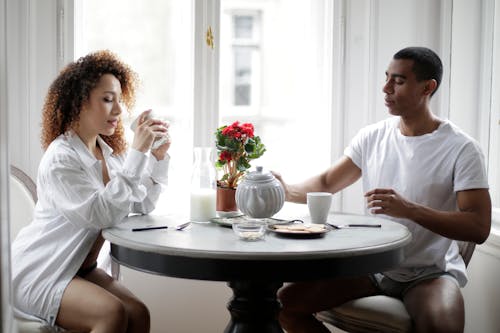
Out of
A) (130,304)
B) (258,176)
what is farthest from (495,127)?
(130,304)

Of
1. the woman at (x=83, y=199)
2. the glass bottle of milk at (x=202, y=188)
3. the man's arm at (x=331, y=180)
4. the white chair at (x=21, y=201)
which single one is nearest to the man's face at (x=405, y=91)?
the man's arm at (x=331, y=180)

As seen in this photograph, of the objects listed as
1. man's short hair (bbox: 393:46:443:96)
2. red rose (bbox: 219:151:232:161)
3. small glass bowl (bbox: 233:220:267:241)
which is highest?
man's short hair (bbox: 393:46:443:96)

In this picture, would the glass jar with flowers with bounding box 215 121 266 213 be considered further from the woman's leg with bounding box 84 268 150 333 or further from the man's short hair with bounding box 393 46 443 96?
the man's short hair with bounding box 393 46 443 96

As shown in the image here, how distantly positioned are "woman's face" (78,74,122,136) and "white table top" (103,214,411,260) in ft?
1.17

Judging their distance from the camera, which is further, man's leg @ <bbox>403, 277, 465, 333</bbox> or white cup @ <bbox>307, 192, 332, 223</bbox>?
white cup @ <bbox>307, 192, 332, 223</bbox>

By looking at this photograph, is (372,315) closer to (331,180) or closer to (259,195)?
(259,195)

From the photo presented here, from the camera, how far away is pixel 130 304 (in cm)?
199

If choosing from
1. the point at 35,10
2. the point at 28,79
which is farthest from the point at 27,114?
the point at 35,10

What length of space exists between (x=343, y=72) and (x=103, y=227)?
154 centimetres

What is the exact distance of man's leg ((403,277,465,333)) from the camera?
185 centimetres

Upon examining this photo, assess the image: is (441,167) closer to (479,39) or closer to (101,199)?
(479,39)

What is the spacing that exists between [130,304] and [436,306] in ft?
3.16

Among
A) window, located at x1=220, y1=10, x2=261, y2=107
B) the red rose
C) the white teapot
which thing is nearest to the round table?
the white teapot

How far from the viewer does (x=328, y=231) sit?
6.07 feet
